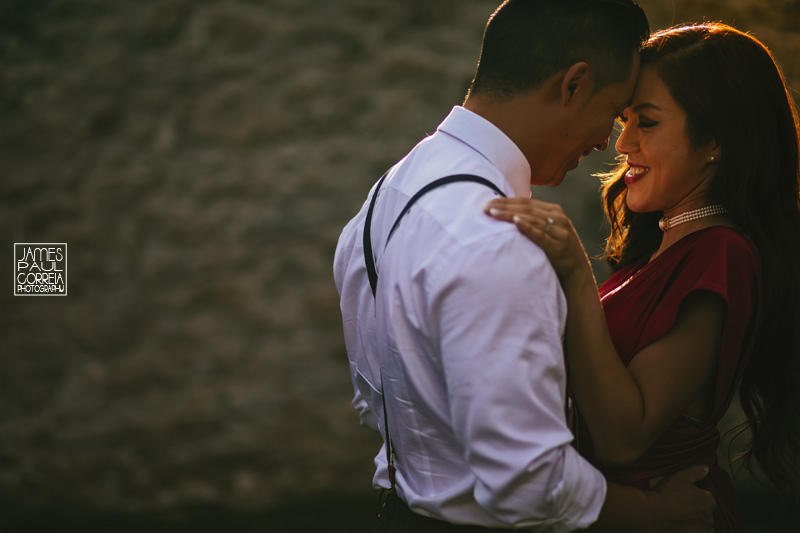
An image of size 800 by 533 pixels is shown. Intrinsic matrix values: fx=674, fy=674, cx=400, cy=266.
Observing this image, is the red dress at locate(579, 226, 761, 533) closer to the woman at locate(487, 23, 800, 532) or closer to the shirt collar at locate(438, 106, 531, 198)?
the woman at locate(487, 23, 800, 532)

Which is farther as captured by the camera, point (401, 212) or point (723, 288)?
point (723, 288)

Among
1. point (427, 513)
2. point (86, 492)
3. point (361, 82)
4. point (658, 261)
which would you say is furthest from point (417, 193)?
point (86, 492)

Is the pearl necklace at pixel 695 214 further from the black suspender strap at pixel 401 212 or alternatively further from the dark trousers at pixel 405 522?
the dark trousers at pixel 405 522

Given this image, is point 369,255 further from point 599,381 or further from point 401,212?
point 599,381

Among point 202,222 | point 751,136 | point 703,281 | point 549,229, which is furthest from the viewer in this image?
point 202,222

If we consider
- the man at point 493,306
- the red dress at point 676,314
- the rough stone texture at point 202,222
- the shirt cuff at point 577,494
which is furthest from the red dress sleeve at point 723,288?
the rough stone texture at point 202,222

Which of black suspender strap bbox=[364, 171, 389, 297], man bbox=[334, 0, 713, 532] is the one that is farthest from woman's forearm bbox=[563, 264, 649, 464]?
black suspender strap bbox=[364, 171, 389, 297]

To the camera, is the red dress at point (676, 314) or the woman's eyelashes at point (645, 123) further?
the woman's eyelashes at point (645, 123)

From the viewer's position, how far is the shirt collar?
1435 millimetres

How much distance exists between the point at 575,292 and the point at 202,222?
9.32ft

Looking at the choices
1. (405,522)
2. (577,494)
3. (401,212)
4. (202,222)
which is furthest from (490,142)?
(202,222)

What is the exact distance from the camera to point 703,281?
62.8 inches

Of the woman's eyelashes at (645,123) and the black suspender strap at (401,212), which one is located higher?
the woman's eyelashes at (645,123)

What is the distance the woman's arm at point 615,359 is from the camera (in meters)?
1.28
